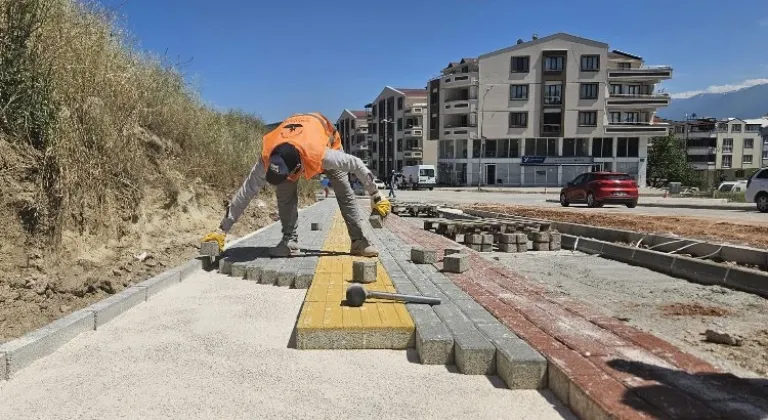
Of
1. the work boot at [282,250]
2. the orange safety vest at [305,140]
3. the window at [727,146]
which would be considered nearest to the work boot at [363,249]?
the work boot at [282,250]

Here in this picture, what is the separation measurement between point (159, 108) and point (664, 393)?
30.5 ft

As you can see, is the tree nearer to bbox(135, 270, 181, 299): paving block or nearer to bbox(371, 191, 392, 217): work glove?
bbox(371, 191, 392, 217): work glove

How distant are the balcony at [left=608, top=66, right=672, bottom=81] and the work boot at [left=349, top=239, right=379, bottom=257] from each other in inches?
2444

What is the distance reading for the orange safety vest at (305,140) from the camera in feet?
20.2

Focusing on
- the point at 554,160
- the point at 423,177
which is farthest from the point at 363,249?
the point at 554,160

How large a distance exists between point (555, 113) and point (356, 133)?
51600mm

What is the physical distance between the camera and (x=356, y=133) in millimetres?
106375

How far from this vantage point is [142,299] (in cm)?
502

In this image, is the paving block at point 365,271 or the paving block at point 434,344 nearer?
the paving block at point 434,344

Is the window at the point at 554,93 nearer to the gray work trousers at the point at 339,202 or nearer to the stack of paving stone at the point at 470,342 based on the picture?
the gray work trousers at the point at 339,202

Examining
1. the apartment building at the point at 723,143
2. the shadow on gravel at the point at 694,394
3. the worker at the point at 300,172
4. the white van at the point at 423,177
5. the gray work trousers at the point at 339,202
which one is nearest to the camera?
the shadow on gravel at the point at 694,394

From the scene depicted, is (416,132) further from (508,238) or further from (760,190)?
(508,238)

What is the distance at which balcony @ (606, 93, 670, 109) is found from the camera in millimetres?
61031

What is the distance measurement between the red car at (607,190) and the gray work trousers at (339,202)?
1792 centimetres
